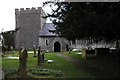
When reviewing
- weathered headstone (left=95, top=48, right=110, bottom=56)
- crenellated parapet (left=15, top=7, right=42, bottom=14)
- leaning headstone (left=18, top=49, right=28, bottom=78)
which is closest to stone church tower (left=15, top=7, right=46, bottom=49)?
crenellated parapet (left=15, top=7, right=42, bottom=14)

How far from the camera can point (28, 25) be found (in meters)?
82.2

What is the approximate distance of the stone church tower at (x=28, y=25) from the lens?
3226 inches

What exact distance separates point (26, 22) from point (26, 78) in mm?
64896

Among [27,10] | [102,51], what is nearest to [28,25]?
[27,10]

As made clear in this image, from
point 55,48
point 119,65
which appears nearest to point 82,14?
point 119,65

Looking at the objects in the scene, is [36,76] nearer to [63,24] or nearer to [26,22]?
[63,24]

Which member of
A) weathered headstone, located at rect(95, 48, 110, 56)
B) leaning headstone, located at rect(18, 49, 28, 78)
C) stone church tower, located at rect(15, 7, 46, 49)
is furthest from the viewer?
stone church tower, located at rect(15, 7, 46, 49)

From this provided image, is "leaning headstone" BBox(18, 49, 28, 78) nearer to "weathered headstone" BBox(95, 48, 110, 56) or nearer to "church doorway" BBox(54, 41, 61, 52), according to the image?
"weathered headstone" BBox(95, 48, 110, 56)

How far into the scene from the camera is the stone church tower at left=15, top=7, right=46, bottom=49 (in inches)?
3226

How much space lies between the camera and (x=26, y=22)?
81.9 m

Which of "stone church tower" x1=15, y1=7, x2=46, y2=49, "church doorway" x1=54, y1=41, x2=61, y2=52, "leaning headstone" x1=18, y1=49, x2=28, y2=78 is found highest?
"stone church tower" x1=15, y1=7, x2=46, y2=49

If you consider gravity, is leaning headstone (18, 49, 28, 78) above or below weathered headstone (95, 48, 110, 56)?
below

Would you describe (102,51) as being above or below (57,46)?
below

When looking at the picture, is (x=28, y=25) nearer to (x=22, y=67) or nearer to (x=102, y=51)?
(x=102, y=51)
